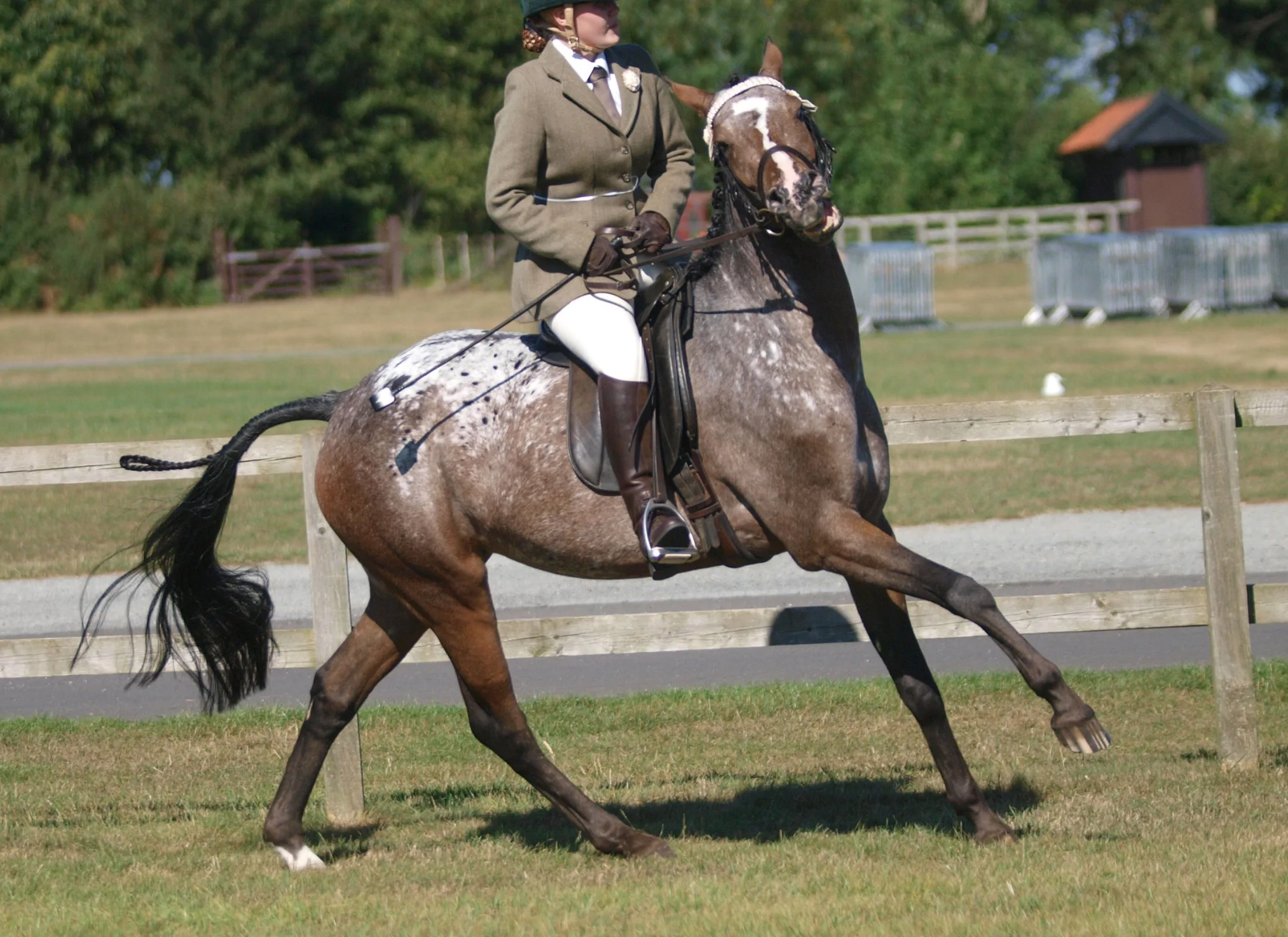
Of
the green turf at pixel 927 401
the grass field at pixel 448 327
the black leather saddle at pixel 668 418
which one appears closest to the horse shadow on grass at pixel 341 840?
the grass field at pixel 448 327

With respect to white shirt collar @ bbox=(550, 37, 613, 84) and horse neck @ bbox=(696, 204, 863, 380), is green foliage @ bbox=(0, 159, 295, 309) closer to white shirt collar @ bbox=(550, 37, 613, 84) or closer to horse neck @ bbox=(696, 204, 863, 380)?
white shirt collar @ bbox=(550, 37, 613, 84)

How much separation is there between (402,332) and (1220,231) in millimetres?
19026

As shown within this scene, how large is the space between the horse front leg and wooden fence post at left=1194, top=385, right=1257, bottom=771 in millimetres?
1868

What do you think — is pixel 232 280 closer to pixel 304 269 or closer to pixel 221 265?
pixel 221 265

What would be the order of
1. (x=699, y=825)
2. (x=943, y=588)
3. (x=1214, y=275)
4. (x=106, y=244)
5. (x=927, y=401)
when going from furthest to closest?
1. (x=106, y=244)
2. (x=1214, y=275)
3. (x=927, y=401)
4. (x=699, y=825)
5. (x=943, y=588)

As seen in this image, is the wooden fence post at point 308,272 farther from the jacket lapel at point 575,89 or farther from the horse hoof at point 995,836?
the horse hoof at point 995,836

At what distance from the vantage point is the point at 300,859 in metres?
6.16

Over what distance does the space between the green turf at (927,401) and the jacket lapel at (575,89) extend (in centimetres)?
290

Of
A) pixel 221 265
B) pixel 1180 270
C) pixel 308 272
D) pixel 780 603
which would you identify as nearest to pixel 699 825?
pixel 780 603

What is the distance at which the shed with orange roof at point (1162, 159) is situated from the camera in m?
52.2

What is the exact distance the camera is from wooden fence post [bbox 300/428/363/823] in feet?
22.5

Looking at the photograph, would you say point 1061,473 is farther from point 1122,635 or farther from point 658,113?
point 658,113

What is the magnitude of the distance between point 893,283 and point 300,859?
30.3 m

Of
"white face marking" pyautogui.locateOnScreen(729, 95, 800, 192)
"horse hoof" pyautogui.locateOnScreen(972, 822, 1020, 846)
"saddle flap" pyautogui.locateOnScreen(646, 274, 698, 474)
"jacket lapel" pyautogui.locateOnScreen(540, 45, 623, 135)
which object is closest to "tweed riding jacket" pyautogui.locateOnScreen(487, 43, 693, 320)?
"jacket lapel" pyautogui.locateOnScreen(540, 45, 623, 135)
